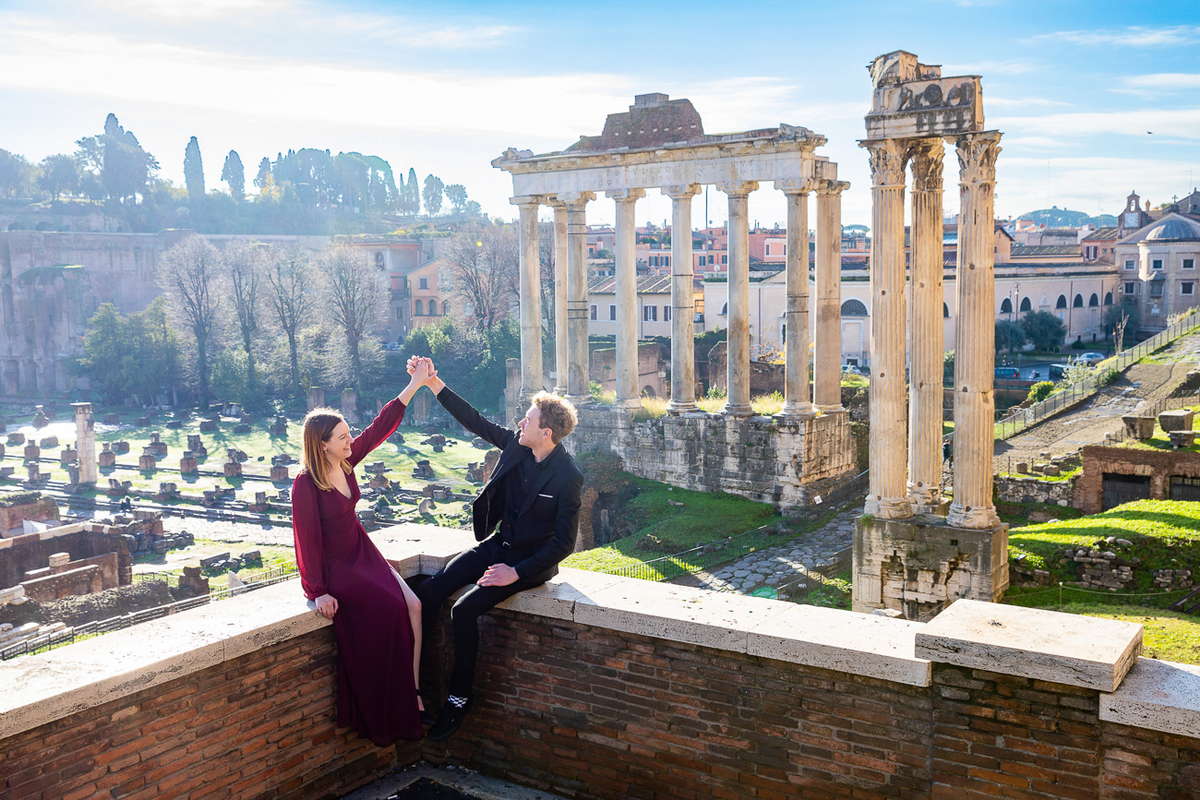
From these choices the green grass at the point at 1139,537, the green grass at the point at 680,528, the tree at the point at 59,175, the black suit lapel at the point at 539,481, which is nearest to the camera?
the black suit lapel at the point at 539,481

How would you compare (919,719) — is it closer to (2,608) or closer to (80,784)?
(80,784)

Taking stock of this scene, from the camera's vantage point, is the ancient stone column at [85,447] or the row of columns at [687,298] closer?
the row of columns at [687,298]

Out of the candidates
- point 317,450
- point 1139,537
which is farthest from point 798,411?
point 317,450

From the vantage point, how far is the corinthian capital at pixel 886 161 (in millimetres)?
12008

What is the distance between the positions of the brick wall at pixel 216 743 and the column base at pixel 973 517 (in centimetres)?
825

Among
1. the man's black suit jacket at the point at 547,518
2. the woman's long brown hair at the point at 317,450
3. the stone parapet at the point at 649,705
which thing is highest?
the woman's long brown hair at the point at 317,450

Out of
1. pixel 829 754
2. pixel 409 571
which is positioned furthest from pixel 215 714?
pixel 829 754

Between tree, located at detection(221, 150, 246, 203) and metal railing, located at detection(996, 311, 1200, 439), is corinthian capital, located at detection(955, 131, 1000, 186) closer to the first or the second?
metal railing, located at detection(996, 311, 1200, 439)

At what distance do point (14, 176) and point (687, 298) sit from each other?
85.7m

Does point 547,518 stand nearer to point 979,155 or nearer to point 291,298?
point 979,155

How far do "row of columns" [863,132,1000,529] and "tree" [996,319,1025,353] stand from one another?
33.7 metres

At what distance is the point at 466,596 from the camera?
4.92 m

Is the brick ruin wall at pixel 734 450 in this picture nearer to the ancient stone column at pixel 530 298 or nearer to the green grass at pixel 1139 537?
the ancient stone column at pixel 530 298

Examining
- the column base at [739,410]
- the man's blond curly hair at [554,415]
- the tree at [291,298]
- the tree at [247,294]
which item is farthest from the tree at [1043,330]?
the man's blond curly hair at [554,415]
